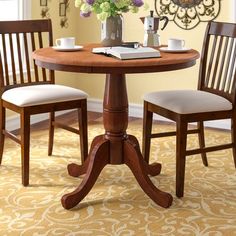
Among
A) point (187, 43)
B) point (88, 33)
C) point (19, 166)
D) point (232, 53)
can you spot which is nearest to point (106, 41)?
point (232, 53)

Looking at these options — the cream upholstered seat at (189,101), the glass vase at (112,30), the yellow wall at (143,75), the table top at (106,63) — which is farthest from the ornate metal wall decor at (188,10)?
the table top at (106,63)

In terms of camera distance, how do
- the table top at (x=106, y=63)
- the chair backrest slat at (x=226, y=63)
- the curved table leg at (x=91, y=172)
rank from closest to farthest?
the table top at (x=106, y=63)
the curved table leg at (x=91, y=172)
the chair backrest slat at (x=226, y=63)

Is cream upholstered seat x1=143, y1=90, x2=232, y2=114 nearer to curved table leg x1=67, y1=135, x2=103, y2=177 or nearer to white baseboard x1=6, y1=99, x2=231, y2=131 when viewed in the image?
curved table leg x1=67, y1=135, x2=103, y2=177

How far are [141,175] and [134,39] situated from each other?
206cm

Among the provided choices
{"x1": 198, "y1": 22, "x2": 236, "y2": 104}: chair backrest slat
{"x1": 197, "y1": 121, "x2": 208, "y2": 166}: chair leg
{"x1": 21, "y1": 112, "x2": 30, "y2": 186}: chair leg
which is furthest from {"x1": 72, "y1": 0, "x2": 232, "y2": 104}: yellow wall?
{"x1": 21, "y1": 112, "x2": 30, "y2": 186}: chair leg

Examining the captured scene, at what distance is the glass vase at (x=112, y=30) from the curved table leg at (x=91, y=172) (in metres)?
0.57

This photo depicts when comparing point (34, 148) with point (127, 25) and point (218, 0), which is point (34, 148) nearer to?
point (127, 25)

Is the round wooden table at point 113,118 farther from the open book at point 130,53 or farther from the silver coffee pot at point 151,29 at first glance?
the silver coffee pot at point 151,29

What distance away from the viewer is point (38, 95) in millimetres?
2936

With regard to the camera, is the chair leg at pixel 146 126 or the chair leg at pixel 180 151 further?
the chair leg at pixel 146 126

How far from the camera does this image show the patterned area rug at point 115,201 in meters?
2.42

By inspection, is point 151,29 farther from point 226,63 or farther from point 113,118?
point 113,118

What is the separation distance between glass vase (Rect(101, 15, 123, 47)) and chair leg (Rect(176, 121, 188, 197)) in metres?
0.62

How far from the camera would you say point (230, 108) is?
9.49ft
